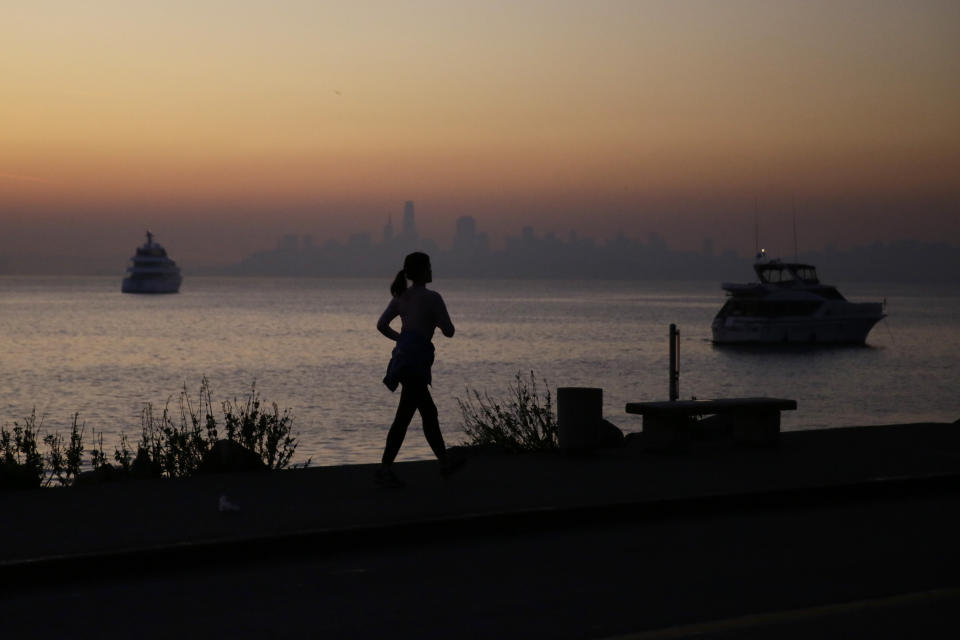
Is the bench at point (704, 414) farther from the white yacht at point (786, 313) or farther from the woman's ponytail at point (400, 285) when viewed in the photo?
the white yacht at point (786, 313)

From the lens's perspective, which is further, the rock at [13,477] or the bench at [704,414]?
the bench at [704,414]

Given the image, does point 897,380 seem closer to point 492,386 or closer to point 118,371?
point 492,386

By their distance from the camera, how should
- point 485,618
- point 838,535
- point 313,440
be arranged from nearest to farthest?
1. point 485,618
2. point 838,535
3. point 313,440

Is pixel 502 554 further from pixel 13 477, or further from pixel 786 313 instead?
pixel 786 313

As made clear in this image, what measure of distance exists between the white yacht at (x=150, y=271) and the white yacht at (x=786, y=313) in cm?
11754

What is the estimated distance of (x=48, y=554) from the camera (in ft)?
22.1

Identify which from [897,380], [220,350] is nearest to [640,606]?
[897,380]

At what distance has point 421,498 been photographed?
884 cm

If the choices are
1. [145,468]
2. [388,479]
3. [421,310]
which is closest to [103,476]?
[145,468]

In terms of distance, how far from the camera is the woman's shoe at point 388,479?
366 inches

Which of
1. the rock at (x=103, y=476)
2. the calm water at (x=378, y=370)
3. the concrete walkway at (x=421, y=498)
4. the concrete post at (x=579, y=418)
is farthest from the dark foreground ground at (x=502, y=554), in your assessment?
the calm water at (x=378, y=370)

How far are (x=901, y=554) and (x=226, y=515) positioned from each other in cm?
442

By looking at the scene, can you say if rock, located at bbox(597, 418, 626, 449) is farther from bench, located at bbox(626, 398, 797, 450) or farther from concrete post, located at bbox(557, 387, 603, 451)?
concrete post, located at bbox(557, 387, 603, 451)

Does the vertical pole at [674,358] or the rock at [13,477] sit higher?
the vertical pole at [674,358]
